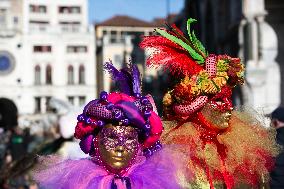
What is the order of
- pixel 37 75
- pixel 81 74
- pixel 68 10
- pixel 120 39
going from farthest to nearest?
pixel 120 39 < pixel 68 10 < pixel 81 74 < pixel 37 75

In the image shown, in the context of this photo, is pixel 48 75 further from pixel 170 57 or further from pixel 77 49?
pixel 170 57

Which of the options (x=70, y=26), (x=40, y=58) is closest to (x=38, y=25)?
(x=70, y=26)

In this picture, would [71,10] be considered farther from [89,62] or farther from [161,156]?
[161,156]

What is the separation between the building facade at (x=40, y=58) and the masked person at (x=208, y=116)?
161 feet

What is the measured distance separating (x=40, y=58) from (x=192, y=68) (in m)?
50.8

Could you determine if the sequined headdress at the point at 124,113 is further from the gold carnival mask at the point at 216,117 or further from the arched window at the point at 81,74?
the arched window at the point at 81,74

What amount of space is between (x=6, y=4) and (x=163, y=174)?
54.1 meters

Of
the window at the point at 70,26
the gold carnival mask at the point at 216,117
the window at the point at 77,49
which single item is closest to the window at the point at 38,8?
the window at the point at 70,26

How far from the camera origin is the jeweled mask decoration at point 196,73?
4.69 m

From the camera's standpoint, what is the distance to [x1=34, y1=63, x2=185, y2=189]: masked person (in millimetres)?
3824

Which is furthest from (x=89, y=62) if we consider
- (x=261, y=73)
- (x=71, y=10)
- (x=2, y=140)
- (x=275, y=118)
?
(x=275, y=118)

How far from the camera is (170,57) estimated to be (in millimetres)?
4703

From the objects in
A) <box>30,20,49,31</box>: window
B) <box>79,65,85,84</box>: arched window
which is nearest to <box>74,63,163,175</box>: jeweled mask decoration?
<box>79,65,85,84</box>: arched window

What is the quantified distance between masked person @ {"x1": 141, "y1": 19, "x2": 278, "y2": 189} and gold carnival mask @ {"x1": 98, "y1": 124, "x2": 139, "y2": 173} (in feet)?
2.41
